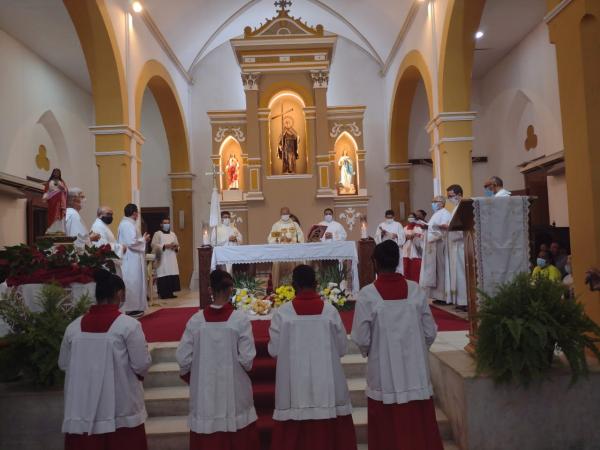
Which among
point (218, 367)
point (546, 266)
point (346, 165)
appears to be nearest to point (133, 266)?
point (218, 367)

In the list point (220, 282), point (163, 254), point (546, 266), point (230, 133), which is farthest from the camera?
point (230, 133)

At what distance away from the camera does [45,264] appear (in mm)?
4984

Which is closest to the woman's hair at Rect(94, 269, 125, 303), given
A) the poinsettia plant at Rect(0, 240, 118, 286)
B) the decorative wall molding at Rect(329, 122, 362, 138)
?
the poinsettia plant at Rect(0, 240, 118, 286)

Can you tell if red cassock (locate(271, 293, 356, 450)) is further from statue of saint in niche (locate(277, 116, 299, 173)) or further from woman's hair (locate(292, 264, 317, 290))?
statue of saint in niche (locate(277, 116, 299, 173))

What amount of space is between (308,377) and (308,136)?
1016 cm

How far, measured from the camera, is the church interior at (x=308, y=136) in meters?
4.30

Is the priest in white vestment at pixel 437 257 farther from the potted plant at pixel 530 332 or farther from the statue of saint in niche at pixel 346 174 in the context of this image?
the statue of saint in niche at pixel 346 174

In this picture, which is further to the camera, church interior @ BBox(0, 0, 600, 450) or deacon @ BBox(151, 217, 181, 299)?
deacon @ BBox(151, 217, 181, 299)

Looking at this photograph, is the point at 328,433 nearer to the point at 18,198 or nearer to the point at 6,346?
the point at 6,346

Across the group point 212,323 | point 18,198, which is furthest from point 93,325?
point 18,198

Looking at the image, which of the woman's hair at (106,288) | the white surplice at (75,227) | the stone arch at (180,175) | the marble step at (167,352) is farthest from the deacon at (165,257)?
the woman's hair at (106,288)

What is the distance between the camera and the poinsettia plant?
486cm

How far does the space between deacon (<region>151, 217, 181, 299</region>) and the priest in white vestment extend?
531 cm

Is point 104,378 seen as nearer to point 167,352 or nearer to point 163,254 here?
point 167,352
